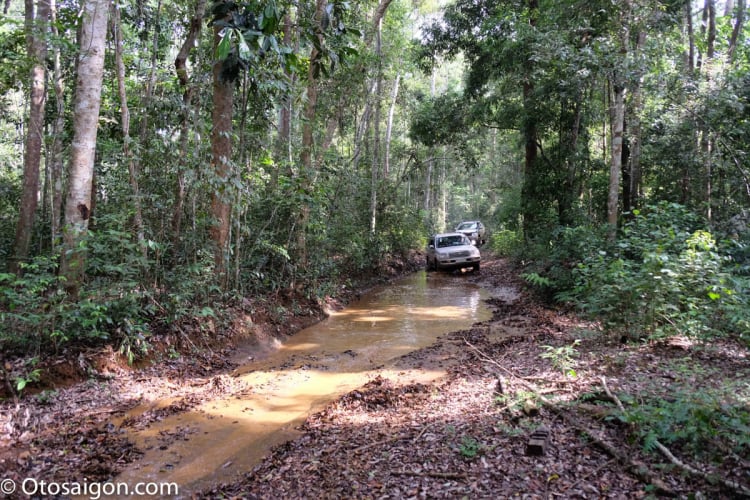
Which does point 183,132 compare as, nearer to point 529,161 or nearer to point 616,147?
point 616,147

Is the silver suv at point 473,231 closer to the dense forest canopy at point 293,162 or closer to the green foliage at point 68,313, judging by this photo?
the dense forest canopy at point 293,162

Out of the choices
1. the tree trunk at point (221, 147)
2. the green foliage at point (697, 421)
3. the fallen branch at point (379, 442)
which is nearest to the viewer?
the green foliage at point (697, 421)

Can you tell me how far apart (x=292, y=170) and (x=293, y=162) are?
1.93 ft

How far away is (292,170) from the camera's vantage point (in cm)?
1051

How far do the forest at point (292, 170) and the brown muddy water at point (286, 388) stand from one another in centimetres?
129

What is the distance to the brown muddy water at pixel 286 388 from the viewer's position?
4.23 m

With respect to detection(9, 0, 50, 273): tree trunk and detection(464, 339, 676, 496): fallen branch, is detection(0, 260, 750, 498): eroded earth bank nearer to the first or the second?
detection(464, 339, 676, 496): fallen branch

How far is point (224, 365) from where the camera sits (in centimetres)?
716

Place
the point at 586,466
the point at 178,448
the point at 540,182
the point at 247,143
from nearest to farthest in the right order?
1. the point at 586,466
2. the point at 178,448
3. the point at 247,143
4. the point at 540,182

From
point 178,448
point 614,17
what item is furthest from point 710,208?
point 178,448

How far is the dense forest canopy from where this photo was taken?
6.08m

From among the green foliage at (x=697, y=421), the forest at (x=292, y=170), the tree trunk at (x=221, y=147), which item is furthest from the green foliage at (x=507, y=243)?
the green foliage at (x=697, y=421)

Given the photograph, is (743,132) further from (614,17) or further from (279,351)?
(279,351)

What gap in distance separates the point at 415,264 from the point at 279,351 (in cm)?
1468
